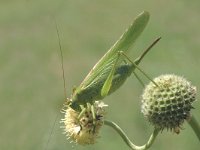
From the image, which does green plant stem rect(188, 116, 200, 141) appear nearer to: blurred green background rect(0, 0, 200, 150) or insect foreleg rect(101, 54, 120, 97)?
insect foreleg rect(101, 54, 120, 97)

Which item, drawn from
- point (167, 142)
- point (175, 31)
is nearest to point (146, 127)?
point (167, 142)

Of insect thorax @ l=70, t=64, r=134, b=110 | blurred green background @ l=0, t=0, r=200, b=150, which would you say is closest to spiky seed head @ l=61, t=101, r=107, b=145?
insect thorax @ l=70, t=64, r=134, b=110

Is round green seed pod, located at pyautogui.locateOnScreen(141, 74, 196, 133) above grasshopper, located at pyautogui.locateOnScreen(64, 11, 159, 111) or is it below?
below

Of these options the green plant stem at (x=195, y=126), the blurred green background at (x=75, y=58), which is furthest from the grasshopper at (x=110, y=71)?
the blurred green background at (x=75, y=58)

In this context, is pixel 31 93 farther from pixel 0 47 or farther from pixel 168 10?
pixel 168 10

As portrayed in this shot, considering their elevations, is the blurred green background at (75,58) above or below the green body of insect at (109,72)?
above

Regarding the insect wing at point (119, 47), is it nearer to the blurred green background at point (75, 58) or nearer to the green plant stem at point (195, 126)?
the green plant stem at point (195, 126)

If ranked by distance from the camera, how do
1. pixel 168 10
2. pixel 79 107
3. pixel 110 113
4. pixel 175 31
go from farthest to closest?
pixel 168 10 → pixel 175 31 → pixel 110 113 → pixel 79 107
